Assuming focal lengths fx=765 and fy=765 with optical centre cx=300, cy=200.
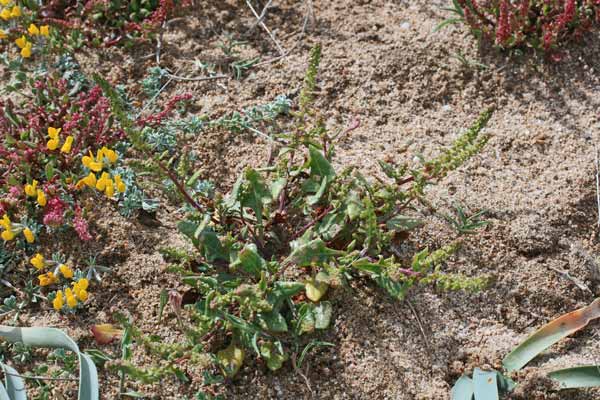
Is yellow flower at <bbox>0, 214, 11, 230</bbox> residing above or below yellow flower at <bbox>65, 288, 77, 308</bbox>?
above

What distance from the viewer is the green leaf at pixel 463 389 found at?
2803mm

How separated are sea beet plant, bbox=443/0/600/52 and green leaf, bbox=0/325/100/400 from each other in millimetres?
2317

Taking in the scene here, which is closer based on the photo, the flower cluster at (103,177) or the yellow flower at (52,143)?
the flower cluster at (103,177)

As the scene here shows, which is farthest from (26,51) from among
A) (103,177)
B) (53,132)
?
(103,177)

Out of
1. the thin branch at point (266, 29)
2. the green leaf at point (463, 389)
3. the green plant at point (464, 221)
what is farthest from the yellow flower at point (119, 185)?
the green leaf at point (463, 389)

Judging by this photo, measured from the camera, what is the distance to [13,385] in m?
2.83

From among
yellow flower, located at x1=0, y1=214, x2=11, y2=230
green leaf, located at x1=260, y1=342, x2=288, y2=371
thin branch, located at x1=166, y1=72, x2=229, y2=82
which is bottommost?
green leaf, located at x1=260, y1=342, x2=288, y2=371

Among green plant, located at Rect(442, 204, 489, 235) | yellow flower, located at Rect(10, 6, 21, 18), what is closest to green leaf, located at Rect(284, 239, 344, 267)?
green plant, located at Rect(442, 204, 489, 235)

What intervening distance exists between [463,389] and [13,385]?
1.66 meters

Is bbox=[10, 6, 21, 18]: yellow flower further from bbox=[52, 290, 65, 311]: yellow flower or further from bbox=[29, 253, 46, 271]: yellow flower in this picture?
bbox=[52, 290, 65, 311]: yellow flower

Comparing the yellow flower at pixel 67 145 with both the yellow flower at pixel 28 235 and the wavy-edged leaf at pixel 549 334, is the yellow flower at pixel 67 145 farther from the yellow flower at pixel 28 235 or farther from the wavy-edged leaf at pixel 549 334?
the wavy-edged leaf at pixel 549 334

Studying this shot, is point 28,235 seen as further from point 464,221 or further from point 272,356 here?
point 464,221

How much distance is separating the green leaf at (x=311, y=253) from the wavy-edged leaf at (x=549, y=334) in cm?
78

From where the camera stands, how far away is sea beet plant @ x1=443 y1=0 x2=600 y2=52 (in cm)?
367
